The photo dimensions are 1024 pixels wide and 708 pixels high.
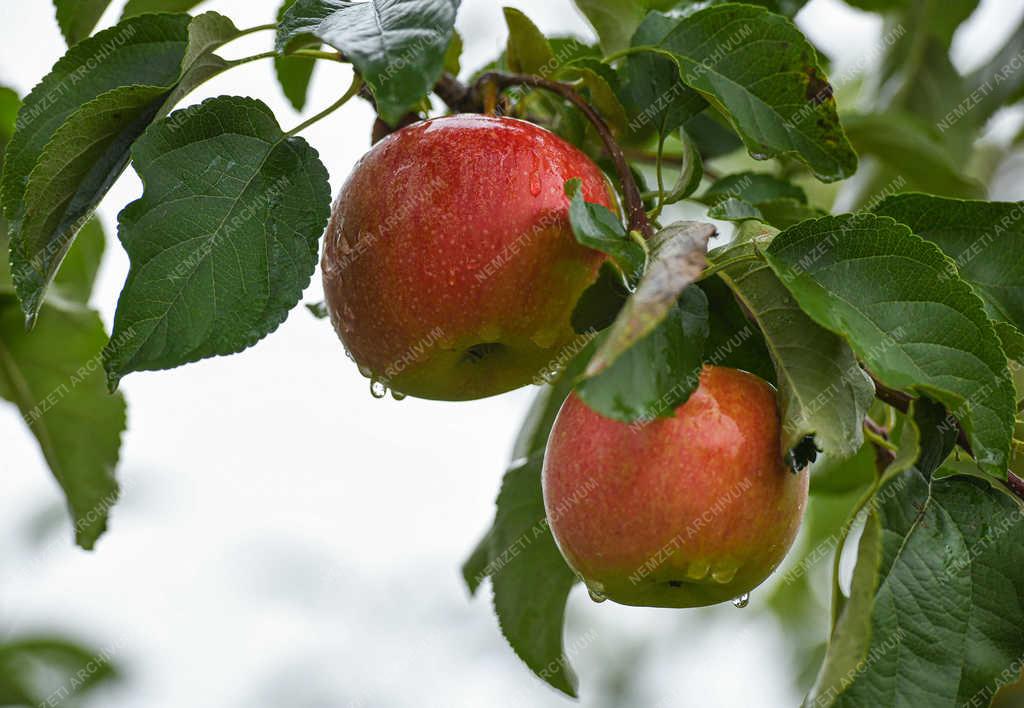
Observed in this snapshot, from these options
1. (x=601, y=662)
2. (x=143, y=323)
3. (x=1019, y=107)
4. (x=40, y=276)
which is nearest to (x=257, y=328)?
(x=143, y=323)

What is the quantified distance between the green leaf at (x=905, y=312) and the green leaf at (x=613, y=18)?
0.55m

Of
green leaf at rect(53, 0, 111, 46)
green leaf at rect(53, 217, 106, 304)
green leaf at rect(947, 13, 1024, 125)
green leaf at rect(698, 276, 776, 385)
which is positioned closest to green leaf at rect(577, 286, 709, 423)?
green leaf at rect(698, 276, 776, 385)

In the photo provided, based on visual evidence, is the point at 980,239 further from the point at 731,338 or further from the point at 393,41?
the point at 393,41

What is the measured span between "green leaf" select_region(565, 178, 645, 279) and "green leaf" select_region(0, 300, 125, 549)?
0.99m

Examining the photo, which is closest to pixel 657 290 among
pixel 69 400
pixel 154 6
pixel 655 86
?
pixel 655 86

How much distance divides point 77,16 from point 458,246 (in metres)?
0.58

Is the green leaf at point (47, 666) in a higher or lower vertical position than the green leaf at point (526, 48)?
lower

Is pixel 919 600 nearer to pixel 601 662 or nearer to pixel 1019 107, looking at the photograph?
pixel 1019 107

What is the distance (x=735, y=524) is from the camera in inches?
43.1

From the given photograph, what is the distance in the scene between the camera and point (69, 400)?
1.75 m

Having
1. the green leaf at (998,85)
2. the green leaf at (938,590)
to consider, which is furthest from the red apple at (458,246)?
the green leaf at (998,85)

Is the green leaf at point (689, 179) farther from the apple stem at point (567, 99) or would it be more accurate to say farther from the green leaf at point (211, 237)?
the green leaf at point (211, 237)

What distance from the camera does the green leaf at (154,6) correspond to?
4.83 feet

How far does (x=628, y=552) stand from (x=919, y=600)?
0.90ft
